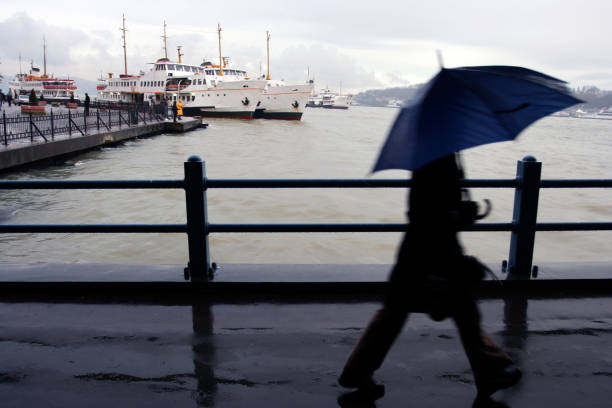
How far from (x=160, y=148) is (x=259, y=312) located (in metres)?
28.1

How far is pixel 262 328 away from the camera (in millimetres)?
3592

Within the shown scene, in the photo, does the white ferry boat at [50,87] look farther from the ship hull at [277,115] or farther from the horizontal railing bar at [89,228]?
the horizontal railing bar at [89,228]

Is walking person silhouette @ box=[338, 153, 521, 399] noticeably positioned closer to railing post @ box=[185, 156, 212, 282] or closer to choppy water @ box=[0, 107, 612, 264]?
choppy water @ box=[0, 107, 612, 264]

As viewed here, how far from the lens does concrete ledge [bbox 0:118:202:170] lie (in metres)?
17.3

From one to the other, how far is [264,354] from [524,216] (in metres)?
2.46

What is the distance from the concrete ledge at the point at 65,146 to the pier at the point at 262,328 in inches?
587

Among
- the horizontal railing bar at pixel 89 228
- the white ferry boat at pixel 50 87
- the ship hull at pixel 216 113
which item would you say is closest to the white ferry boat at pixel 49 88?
the white ferry boat at pixel 50 87

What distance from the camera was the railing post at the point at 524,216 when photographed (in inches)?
162

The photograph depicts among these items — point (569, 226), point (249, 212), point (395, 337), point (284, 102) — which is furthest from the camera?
point (284, 102)

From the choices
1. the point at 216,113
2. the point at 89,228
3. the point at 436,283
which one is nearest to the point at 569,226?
the point at 436,283

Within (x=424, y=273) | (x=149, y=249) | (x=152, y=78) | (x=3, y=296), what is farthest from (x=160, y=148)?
(x=152, y=78)

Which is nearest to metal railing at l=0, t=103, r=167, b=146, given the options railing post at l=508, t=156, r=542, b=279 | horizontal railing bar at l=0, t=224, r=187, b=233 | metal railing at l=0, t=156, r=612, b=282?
horizontal railing bar at l=0, t=224, r=187, b=233

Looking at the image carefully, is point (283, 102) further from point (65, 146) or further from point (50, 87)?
point (50, 87)

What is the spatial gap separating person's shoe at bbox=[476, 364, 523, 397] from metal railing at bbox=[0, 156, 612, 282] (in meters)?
1.53
